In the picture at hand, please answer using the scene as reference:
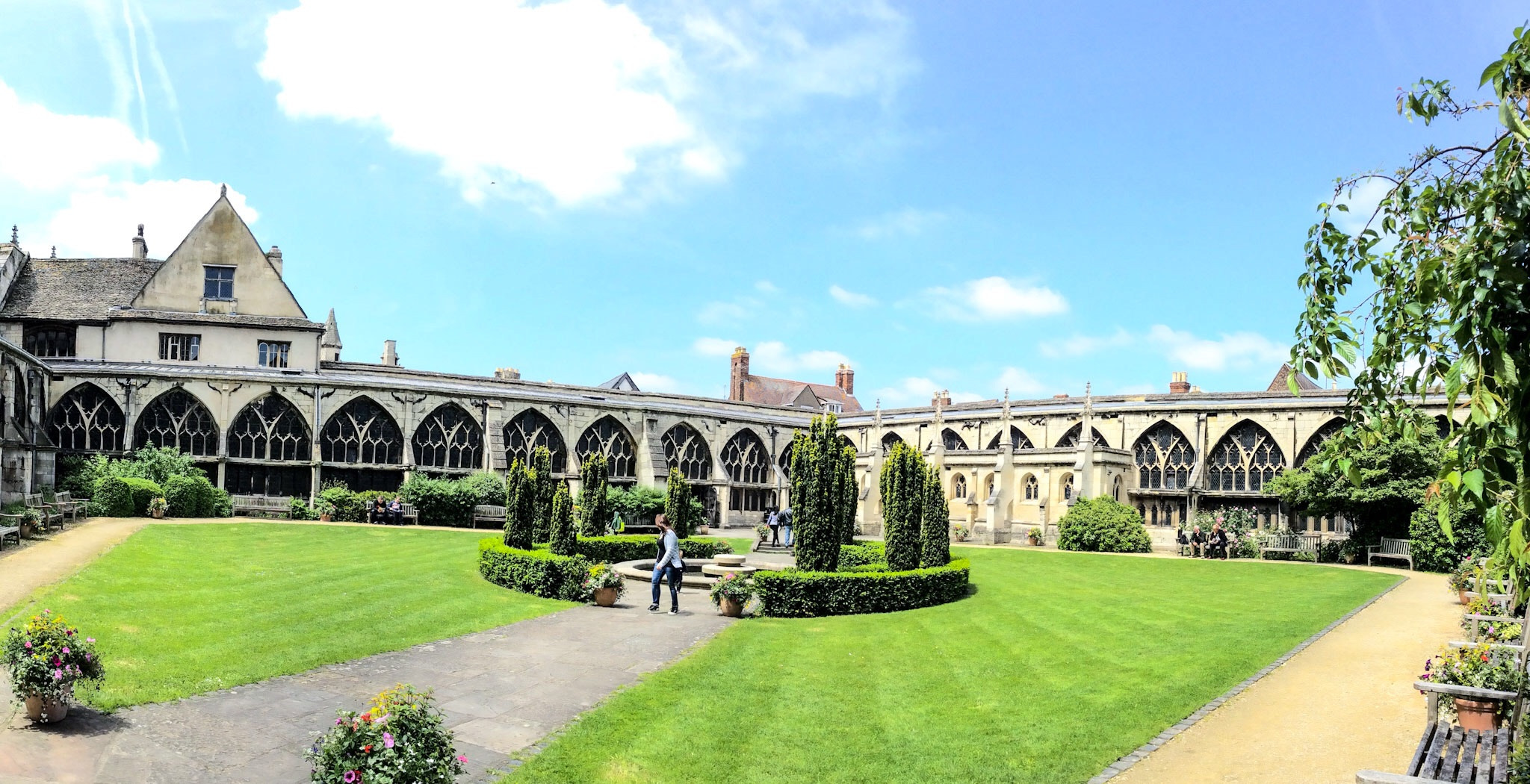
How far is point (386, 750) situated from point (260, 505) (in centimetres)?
3599

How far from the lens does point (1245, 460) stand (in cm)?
4728

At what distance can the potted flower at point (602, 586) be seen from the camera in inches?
853

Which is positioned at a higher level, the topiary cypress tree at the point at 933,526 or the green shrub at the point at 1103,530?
the topiary cypress tree at the point at 933,526

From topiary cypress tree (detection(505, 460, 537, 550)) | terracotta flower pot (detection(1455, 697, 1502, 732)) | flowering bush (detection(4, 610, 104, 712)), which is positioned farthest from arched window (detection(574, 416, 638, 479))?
terracotta flower pot (detection(1455, 697, 1502, 732))

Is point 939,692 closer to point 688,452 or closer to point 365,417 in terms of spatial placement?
point 365,417

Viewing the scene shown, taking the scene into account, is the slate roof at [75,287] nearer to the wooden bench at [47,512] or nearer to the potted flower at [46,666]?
the wooden bench at [47,512]

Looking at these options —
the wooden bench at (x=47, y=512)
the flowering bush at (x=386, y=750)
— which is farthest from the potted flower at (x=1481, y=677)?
the wooden bench at (x=47, y=512)

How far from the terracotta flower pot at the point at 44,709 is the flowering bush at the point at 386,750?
158 inches

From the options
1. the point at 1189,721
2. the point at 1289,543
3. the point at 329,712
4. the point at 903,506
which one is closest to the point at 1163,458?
the point at 1289,543

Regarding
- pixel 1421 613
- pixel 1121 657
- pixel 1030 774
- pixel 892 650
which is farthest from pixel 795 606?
pixel 1421 613

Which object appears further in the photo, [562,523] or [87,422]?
[87,422]

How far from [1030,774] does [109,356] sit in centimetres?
4468

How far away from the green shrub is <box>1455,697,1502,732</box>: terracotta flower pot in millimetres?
29877

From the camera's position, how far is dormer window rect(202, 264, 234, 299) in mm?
44750
